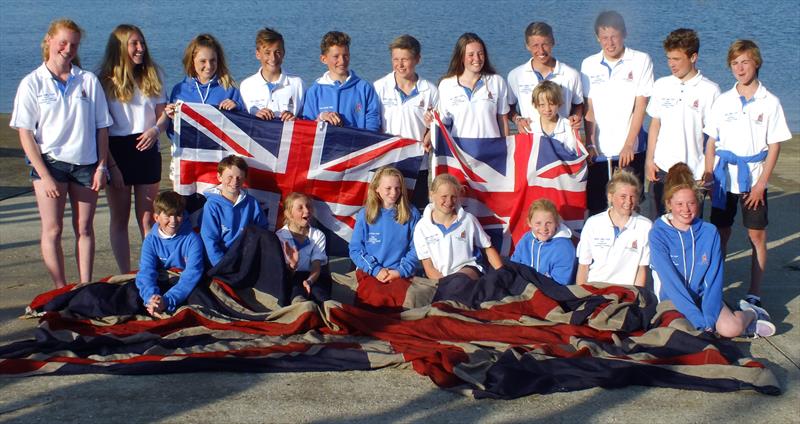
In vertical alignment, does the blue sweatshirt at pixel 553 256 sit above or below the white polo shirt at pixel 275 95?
below

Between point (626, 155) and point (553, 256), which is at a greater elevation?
point (626, 155)

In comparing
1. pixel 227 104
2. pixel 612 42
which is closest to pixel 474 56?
pixel 612 42

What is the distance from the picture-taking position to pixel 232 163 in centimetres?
671

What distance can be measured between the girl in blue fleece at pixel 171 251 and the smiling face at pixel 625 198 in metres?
2.71

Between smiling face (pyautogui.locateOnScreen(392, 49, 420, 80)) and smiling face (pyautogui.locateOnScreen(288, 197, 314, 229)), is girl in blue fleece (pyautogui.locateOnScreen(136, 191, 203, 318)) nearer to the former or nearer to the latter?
smiling face (pyautogui.locateOnScreen(288, 197, 314, 229))

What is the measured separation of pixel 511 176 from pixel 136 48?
2791mm

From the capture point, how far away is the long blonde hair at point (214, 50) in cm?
693

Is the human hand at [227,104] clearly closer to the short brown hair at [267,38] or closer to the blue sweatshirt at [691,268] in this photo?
the short brown hair at [267,38]

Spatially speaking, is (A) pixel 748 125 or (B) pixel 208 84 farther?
(B) pixel 208 84

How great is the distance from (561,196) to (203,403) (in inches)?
132

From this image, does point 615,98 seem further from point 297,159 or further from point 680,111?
point 297,159

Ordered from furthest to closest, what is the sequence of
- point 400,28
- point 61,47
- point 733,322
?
point 400,28 < point 61,47 < point 733,322

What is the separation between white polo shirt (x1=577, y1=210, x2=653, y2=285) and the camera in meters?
6.41

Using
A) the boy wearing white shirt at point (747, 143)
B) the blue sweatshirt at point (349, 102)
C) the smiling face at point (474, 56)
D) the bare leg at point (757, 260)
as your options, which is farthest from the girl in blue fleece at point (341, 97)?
the bare leg at point (757, 260)
